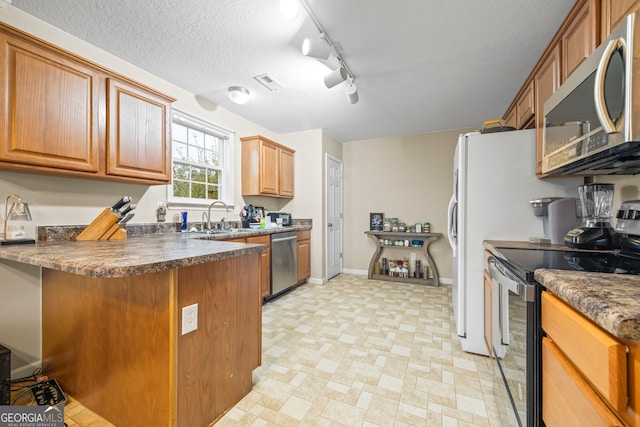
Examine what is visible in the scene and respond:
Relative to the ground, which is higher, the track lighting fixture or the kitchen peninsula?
the track lighting fixture

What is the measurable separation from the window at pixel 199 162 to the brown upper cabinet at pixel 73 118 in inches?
26.5

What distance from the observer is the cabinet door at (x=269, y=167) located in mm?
3500

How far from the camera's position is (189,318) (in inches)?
45.1

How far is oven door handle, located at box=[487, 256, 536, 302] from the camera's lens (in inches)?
37.1

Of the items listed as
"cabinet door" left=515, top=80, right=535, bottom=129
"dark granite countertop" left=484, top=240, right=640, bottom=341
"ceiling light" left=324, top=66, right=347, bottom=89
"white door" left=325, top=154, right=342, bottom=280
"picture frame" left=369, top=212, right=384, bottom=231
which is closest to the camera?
"dark granite countertop" left=484, top=240, right=640, bottom=341

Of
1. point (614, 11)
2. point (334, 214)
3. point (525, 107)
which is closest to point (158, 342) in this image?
point (614, 11)

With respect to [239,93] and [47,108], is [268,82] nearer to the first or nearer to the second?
[239,93]

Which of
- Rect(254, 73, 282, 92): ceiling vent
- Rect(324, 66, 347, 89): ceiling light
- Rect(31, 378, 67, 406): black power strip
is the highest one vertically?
Rect(254, 73, 282, 92): ceiling vent

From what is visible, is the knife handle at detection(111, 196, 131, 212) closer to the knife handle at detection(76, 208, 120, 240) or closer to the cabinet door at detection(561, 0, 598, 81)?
the knife handle at detection(76, 208, 120, 240)

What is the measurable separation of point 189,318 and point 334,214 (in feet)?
11.4

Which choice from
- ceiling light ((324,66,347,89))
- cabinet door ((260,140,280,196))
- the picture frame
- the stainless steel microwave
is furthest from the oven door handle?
the picture frame

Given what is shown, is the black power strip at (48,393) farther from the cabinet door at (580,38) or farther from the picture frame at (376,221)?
the picture frame at (376,221)

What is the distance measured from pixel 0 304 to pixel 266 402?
1.82 meters

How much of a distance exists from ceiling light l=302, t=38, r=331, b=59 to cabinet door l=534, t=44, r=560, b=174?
167 centimetres
